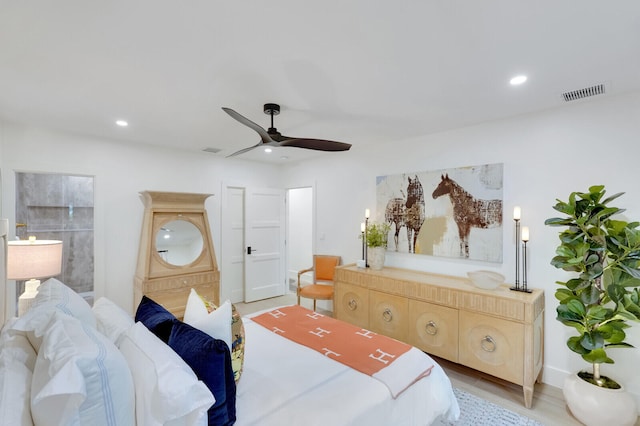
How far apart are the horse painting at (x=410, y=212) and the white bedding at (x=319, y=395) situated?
1.90 metres

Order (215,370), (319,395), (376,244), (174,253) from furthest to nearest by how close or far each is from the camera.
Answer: (174,253) → (376,244) → (319,395) → (215,370)

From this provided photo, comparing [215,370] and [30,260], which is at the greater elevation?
[30,260]

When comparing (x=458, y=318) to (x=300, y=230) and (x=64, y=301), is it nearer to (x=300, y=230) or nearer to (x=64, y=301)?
(x=64, y=301)

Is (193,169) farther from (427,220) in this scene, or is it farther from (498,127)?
(498,127)

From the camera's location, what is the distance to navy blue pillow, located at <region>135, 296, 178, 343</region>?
5.42 ft

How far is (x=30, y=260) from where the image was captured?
7.78 ft

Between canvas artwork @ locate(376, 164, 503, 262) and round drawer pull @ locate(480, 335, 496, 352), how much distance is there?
32.1 inches

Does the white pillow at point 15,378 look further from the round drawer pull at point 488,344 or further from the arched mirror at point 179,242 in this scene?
the round drawer pull at point 488,344

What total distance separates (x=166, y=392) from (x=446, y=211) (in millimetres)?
3103

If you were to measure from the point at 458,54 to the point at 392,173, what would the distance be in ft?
7.05

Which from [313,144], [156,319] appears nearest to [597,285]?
[313,144]

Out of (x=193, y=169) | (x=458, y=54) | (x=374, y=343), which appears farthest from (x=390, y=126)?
(x=193, y=169)

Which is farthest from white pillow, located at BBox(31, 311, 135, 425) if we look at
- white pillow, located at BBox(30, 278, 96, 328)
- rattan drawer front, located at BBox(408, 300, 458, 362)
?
rattan drawer front, located at BBox(408, 300, 458, 362)

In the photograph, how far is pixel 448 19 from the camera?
1.56 meters
